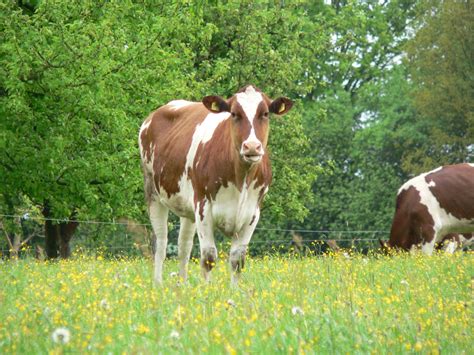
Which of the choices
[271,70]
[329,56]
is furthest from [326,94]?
[271,70]

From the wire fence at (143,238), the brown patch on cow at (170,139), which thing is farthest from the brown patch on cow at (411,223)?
the brown patch on cow at (170,139)

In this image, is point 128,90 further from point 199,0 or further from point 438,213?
point 199,0

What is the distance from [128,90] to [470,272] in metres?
12.2

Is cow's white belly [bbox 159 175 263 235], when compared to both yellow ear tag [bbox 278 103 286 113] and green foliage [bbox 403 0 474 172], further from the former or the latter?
green foliage [bbox 403 0 474 172]

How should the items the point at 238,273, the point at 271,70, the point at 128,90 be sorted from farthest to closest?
the point at 271,70 → the point at 128,90 → the point at 238,273

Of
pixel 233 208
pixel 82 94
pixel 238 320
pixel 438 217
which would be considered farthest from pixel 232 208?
pixel 438 217

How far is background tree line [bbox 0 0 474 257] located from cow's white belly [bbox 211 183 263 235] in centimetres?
199

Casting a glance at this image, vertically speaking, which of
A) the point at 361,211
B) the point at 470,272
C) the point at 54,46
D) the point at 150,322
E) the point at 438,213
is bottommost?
the point at 361,211

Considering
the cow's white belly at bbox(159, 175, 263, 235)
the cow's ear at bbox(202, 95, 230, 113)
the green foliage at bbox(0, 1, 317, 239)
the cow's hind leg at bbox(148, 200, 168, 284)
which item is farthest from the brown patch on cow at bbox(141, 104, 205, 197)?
the green foliage at bbox(0, 1, 317, 239)

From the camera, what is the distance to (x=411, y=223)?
18281mm

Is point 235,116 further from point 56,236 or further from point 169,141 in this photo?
point 56,236

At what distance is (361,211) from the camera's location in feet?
134

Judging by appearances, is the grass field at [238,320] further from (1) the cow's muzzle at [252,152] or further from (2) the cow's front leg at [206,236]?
(1) the cow's muzzle at [252,152]

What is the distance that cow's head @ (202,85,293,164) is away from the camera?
28.6 ft
